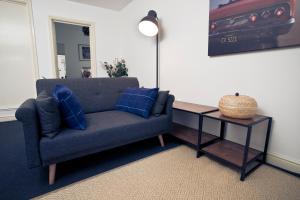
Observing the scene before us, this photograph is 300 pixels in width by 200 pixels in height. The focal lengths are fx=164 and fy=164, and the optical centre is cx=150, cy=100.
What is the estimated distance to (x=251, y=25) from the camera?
160 centimetres

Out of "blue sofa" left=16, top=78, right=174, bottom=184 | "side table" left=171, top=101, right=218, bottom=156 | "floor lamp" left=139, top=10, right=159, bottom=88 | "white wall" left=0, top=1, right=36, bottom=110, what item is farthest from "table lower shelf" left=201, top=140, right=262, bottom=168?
"white wall" left=0, top=1, right=36, bottom=110

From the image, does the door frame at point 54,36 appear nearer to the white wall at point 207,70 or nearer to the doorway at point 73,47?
the white wall at point 207,70

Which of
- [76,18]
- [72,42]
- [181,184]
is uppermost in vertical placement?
[76,18]

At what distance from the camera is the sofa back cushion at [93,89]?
1.91 metres

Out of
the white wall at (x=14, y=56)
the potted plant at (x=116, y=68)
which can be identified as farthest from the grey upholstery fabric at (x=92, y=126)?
the white wall at (x=14, y=56)

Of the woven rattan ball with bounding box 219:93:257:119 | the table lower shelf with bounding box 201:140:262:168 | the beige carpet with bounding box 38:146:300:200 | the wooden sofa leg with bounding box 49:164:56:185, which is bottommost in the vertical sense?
the beige carpet with bounding box 38:146:300:200

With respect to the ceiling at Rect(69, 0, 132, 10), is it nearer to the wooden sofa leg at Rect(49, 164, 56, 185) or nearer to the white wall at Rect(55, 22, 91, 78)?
the white wall at Rect(55, 22, 91, 78)

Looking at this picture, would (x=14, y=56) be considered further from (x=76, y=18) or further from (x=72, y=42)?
(x=72, y=42)

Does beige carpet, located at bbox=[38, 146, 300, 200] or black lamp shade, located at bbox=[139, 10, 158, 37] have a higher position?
black lamp shade, located at bbox=[139, 10, 158, 37]

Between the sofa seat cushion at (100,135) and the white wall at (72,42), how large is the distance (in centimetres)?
391

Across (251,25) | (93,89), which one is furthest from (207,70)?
(93,89)

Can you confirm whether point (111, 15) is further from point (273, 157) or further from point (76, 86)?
point (273, 157)

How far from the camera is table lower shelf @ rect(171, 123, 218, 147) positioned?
1.90m

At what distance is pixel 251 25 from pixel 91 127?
1.82 meters
